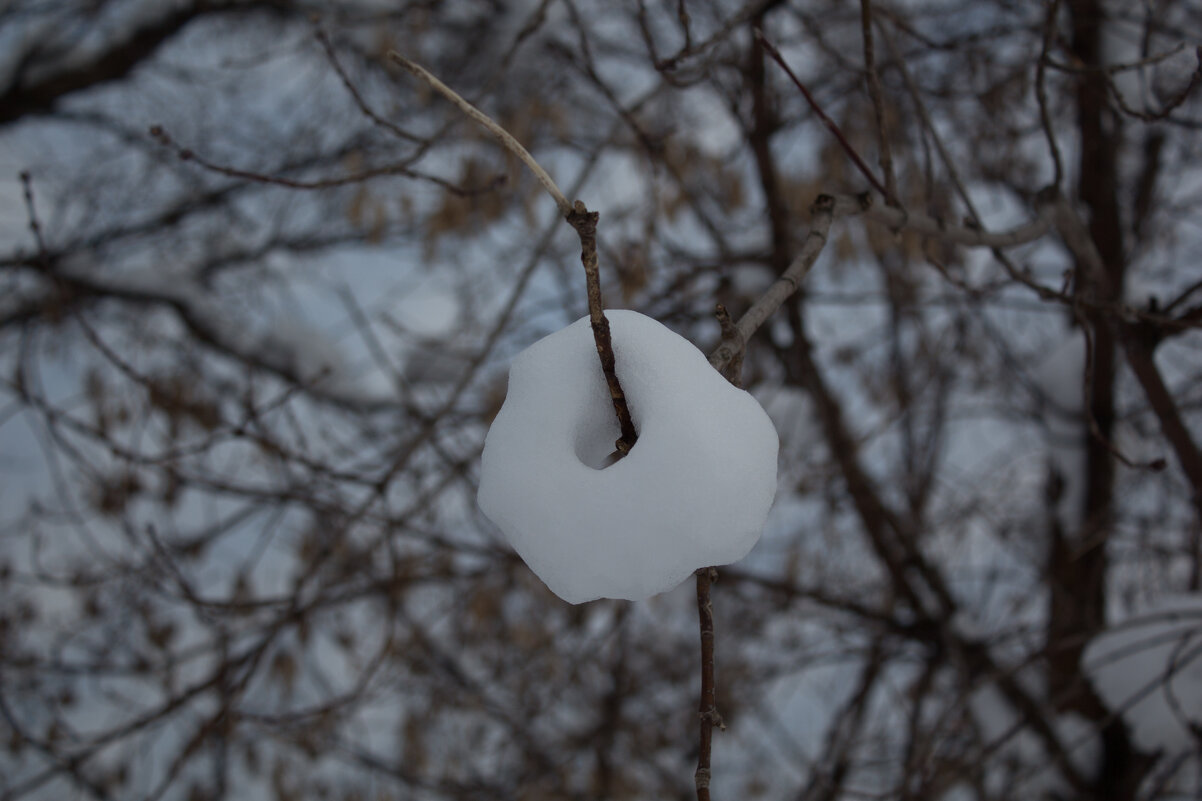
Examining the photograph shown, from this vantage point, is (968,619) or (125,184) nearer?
(968,619)

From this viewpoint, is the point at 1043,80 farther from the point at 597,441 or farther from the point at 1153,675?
the point at 1153,675

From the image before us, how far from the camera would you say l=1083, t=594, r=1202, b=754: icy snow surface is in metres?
1.39

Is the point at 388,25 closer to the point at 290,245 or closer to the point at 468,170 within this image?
the point at 468,170

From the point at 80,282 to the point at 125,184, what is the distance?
0.41 meters

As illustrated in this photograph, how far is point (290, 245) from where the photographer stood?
325 centimetres

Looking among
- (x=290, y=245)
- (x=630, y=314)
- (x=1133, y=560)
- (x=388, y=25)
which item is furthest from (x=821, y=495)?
(x=290, y=245)

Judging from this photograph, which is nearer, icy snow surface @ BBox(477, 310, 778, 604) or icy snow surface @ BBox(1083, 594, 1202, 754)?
icy snow surface @ BBox(477, 310, 778, 604)

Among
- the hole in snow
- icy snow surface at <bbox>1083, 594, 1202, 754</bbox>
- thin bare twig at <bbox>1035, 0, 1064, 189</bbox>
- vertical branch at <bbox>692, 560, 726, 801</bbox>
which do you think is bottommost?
vertical branch at <bbox>692, 560, 726, 801</bbox>

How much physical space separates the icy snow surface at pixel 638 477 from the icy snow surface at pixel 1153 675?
1273mm

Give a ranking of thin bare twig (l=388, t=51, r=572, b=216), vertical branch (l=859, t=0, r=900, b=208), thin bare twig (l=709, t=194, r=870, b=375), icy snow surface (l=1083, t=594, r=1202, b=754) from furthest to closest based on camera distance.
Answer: icy snow surface (l=1083, t=594, r=1202, b=754), vertical branch (l=859, t=0, r=900, b=208), thin bare twig (l=709, t=194, r=870, b=375), thin bare twig (l=388, t=51, r=572, b=216)

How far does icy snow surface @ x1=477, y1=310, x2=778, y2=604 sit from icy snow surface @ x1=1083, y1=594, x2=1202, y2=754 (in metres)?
1.27

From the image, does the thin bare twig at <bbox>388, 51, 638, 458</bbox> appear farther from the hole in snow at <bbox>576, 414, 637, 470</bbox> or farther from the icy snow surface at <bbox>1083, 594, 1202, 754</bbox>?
the icy snow surface at <bbox>1083, 594, 1202, 754</bbox>

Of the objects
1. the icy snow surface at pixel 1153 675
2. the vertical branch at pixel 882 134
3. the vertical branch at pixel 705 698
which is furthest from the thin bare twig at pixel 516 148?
the icy snow surface at pixel 1153 675

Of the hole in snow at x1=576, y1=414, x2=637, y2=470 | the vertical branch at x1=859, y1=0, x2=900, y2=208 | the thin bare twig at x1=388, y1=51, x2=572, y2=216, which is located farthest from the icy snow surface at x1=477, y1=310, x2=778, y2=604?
Result: the vertical branch at x1=859, y1=0, x2=900, y2=208
